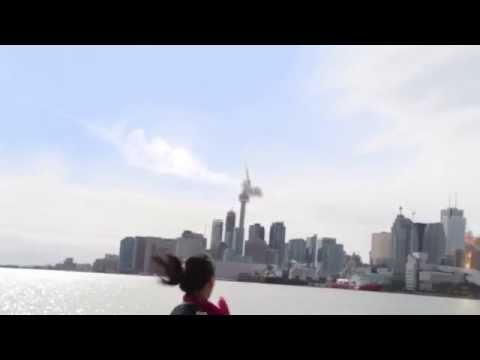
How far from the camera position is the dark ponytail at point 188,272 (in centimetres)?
181

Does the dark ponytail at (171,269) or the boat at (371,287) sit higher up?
the dark ponytail at (171,269)

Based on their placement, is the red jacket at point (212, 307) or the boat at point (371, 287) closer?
the red jacket at point (212, 307)

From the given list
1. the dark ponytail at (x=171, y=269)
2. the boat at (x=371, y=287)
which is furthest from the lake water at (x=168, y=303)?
the boat at (x=371, y=287)

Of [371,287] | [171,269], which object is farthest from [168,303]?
[371,287]

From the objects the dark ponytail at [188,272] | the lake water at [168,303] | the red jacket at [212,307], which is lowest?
the lake water at [168,303]

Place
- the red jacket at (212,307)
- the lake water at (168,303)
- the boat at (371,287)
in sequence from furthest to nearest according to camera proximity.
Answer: the boat at (371,287) < the lake water at (168,303) < the red jacket at (212,307)

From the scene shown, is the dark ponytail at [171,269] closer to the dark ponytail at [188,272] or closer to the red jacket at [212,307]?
the dark ponytail at [188,272]
